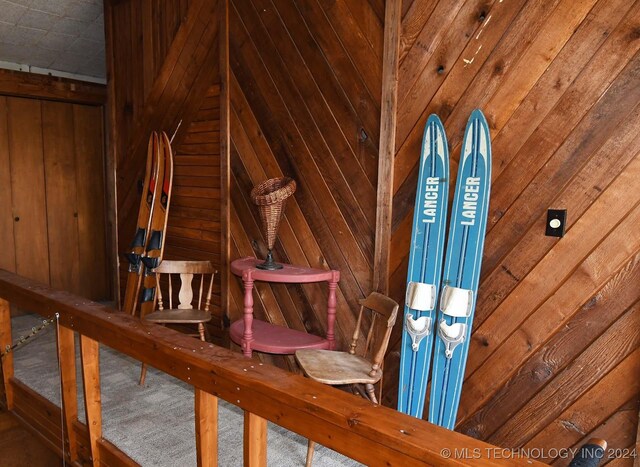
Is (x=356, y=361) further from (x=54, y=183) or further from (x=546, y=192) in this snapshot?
(x=54, y=183)

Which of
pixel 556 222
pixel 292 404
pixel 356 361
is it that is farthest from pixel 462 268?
pixel 292 404

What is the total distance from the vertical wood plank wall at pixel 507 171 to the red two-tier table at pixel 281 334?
0.39 ft

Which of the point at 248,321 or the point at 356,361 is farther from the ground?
the point at 248,321

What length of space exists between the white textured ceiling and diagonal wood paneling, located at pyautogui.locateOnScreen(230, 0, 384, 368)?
1787 mm

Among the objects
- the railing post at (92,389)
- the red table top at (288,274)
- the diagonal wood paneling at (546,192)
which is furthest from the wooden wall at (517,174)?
the railing post at (92,389)

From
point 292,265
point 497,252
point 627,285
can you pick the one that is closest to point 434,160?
point 497,252

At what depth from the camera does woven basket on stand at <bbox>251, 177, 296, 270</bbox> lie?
2555 millimetres

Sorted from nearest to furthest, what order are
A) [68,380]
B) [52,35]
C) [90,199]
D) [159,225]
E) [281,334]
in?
[68,380] < [281,334] < [159,225] < [52,35] < [90,199]

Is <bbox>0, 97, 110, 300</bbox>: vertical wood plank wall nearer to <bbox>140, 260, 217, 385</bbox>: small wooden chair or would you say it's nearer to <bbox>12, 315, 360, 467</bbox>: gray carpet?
Result: <bbox>12, 315, 360, 467</bbox>: gray carpet

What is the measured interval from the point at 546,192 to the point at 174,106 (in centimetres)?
279

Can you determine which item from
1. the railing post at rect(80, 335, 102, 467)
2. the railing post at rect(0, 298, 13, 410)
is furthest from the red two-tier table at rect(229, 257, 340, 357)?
the railing post at rect(0, 298, 13, 410)

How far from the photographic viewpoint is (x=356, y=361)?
2266mm

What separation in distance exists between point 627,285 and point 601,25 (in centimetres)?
101

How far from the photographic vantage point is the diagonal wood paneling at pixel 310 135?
2479mm
